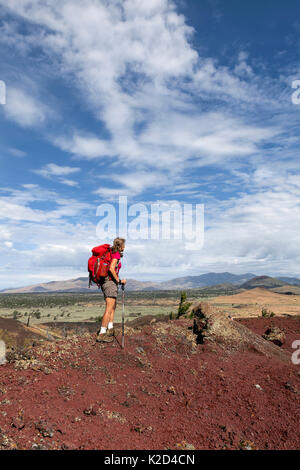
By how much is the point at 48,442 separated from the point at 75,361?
2.34 metres

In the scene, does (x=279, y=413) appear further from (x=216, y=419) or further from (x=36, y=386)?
(x=36, y=386)

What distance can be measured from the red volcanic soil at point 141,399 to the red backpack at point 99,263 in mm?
1650

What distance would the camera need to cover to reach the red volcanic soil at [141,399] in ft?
13.8

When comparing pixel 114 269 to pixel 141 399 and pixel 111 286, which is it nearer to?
pixel 111 286

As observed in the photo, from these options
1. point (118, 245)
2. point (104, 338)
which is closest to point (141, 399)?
point (104, 338)

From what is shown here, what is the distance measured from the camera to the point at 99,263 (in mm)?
7184

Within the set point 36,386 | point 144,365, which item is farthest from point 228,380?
point 36,386

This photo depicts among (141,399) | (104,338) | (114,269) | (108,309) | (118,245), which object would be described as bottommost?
(141,399)

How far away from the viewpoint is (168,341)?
8.40 metres

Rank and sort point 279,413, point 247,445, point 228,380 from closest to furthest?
point 247,445
point 279,413
point 228,380

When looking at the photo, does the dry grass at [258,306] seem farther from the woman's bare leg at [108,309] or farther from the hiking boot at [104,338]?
the woman's bare leg at [108,309]

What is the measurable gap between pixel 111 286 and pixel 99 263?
0.63 meters

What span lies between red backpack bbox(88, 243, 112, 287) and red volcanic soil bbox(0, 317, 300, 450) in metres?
1.65

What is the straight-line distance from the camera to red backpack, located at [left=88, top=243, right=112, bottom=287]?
23.5ft
